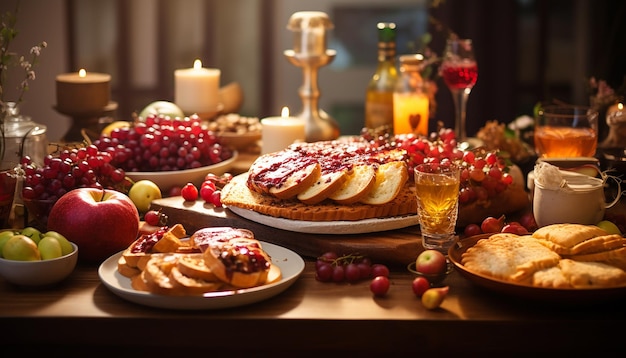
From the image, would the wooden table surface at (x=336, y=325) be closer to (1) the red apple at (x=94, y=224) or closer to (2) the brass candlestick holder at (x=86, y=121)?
(1) the red apple at (x=94, y=224)

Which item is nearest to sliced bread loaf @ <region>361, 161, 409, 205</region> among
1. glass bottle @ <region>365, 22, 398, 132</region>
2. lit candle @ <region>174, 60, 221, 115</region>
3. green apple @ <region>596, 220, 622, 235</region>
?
green apple @ <region>596, 220, 622, 235</region>

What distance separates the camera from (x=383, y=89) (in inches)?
108

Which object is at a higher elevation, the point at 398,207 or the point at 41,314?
the point at 398,207

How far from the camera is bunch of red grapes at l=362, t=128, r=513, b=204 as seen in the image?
78.7 inches

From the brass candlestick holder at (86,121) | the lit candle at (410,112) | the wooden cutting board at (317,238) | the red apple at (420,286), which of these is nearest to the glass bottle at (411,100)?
the lit candle at (410,112)

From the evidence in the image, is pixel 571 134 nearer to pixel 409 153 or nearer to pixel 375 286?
pixel 409 153

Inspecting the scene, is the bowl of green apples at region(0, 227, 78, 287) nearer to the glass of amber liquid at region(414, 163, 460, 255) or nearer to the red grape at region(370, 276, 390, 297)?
the red grape at region(370, 276, 390, 297)

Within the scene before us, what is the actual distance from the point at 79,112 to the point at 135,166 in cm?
45

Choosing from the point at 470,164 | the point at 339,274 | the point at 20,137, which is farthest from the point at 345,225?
the point at 20,137

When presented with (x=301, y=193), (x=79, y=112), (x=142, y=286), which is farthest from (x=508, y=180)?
(x=79, y=112)

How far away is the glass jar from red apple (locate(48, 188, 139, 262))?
1.31 ft

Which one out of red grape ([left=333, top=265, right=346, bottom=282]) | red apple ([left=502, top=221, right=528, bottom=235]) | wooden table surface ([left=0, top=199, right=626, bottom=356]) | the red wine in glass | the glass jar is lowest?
wooden table surface ([left=0, top=199, right=626, bottom=356])

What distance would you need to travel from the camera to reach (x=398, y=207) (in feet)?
6.06

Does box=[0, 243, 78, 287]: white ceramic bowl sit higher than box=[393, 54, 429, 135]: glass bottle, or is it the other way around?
box=[393, 54, 429, 135]: glass bottle
